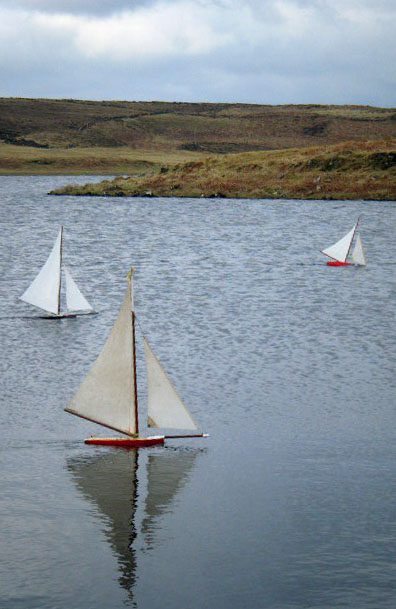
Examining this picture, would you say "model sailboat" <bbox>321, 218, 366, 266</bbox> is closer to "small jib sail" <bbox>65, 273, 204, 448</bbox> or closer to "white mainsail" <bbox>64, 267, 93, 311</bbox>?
"white mainsail" <bbox>64, 267, 93, 311</bbox>

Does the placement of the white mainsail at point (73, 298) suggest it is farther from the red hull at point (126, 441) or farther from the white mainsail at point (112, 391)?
the red hull at point (126, 441)

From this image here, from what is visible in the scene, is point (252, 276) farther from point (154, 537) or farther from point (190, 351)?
point (154, 537)

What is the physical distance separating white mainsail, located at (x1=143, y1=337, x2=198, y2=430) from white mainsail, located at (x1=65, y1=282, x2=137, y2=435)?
0.61 m

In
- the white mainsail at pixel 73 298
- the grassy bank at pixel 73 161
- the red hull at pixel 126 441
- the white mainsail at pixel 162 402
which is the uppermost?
the grassy bank at pixel 73 161

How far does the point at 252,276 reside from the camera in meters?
58.5

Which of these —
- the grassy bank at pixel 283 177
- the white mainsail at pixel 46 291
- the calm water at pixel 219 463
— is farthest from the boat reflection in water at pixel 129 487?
the grassy bank at pixel 283 177

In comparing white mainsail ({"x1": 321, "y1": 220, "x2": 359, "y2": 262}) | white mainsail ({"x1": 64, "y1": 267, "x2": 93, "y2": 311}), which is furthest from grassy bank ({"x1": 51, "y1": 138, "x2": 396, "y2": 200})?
white mainsail ({"x1": 64, "y1": 267, "x2": 93, "y2": 311})

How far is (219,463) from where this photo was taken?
25.1 m

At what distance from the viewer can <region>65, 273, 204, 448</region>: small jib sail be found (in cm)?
2634

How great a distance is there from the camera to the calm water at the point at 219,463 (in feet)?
62.4

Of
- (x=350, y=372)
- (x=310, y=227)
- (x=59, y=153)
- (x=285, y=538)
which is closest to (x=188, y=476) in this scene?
(x=285, y=538)

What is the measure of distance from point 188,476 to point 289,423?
486 cm

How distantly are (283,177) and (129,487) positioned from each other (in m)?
91.5

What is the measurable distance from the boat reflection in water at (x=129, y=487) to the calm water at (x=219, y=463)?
0.05 meters
